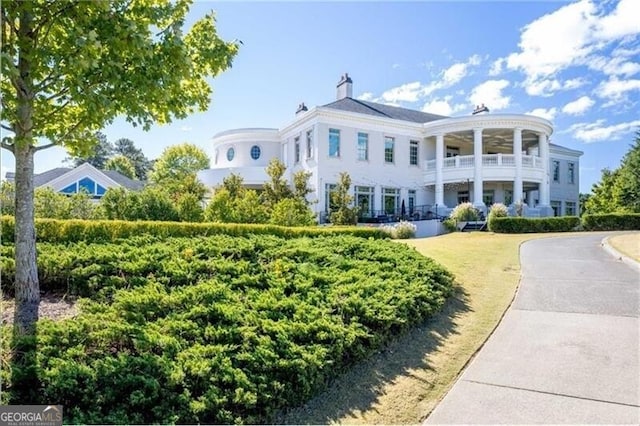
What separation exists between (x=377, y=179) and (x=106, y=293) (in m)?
21.3

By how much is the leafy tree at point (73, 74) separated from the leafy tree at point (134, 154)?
7113 centimetres

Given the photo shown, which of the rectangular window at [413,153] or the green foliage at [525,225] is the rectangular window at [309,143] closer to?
the rectangular window at [413,153]

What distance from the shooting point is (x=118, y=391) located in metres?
3.23

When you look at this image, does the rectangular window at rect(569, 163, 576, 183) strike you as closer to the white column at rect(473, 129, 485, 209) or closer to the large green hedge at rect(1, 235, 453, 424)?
the white column at rect(473, 129, 485, 209)

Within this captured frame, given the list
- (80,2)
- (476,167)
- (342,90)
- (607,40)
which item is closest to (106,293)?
(80,2)

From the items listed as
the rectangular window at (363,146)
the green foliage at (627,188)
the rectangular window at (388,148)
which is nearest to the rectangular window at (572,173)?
the green foliage at (627,188)

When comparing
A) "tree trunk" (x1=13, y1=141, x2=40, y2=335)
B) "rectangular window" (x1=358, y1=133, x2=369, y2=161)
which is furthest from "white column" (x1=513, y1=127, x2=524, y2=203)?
"tree trunk" (x1=13, y1=141, x2=40, y2=335)

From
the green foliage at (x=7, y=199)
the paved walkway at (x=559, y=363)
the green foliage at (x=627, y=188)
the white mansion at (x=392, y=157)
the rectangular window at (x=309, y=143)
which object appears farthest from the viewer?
the green foliage at (x=627, y=188)

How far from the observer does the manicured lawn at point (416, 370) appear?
3.64 metres

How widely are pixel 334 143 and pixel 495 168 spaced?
404 inches

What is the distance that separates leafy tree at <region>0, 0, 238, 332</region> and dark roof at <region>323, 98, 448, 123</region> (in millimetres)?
19492

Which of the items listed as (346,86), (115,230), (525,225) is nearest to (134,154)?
(346,86)

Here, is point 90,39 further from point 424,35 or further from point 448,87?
point 448,87

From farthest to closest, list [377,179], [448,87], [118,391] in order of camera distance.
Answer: [377,179]
[448,87]
[118,391]
